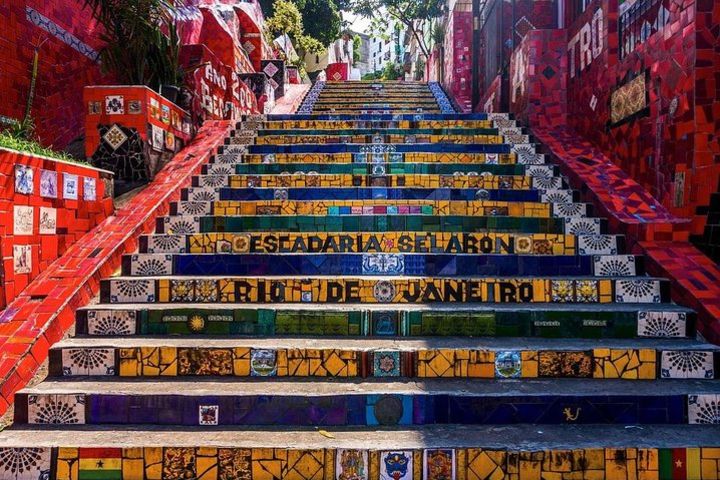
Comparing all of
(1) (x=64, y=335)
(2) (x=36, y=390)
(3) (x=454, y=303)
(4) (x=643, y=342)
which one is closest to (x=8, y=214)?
(1) (x=64, y=335)

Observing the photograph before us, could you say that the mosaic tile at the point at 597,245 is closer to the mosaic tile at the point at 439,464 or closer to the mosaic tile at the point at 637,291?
the mosaic tile at the point at 637,291

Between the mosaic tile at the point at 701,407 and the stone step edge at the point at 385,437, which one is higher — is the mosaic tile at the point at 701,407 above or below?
above

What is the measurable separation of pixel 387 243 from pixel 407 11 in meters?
19.0

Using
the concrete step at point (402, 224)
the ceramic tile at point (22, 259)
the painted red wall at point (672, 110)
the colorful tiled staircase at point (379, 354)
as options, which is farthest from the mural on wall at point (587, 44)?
the ceramic tile at point (22, 259)

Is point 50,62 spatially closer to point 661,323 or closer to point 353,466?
point 353,466

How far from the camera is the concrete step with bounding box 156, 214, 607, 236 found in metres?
3.80

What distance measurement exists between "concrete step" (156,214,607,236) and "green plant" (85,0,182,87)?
2.05 m

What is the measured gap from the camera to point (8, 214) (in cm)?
284

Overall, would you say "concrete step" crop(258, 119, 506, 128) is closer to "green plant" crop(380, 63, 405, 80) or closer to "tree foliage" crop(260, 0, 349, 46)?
"tree foliage" crop(260, 0, 349, 46)

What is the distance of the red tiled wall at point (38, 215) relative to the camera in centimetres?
283

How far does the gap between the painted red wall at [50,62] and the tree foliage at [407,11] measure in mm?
13714

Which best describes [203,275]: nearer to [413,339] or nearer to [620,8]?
[413,339]

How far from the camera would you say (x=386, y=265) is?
335cm

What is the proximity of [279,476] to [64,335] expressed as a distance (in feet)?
5.00
